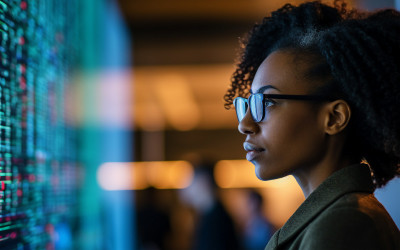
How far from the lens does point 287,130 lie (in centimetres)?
129

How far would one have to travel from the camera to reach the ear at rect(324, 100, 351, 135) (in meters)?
1.28

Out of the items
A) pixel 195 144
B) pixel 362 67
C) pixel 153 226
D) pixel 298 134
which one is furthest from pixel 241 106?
pixel 195 144

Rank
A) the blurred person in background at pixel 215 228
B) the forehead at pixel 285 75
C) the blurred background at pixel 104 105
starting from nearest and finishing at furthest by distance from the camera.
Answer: the forehead at pixel 285 75
the blurred background at pixel 104 105
the blurred person in background at pixel 215 228

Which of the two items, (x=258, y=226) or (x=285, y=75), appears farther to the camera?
(x=258, y=226)

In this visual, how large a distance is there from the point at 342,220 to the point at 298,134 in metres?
0.28

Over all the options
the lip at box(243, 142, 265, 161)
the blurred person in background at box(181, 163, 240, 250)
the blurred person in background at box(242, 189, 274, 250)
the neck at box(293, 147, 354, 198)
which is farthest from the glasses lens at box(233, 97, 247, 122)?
the blurred person in background at box(242, 189, 274, 250)

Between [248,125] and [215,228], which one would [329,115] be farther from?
[215,228]

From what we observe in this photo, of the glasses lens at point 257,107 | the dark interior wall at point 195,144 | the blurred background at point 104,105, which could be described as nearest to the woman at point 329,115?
the glasses lens at point 257,107

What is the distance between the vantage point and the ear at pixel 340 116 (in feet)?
4.19

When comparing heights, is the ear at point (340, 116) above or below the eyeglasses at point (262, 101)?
below

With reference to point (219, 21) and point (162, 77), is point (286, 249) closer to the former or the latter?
point (219, 21)

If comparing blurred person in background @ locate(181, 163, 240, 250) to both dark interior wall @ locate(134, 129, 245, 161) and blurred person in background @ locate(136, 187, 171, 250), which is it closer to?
blurred person in background @ locate(136, 187, 171, 250)

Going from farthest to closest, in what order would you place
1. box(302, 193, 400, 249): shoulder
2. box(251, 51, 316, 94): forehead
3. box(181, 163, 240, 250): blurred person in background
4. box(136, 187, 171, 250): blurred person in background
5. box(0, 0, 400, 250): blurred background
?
box(136, 187, 171, 250): blurred person in background → box(181, 163, 240, 250): blurred person in background → box(0, 0, 400, 250): blurred background → box(251, 51, 316, 94): forehead → box(302, 193, 400, 249): shoulder

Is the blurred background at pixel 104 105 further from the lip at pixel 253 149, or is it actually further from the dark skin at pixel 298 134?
the lip at pixel 253 149
